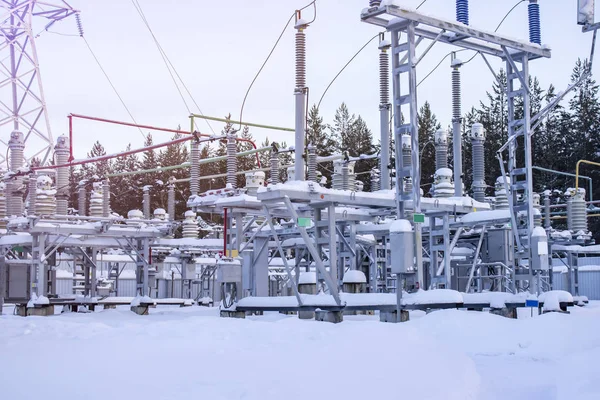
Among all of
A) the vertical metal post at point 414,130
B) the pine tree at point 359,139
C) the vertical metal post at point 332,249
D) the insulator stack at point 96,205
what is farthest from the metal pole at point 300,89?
the pine tree at point 359,139

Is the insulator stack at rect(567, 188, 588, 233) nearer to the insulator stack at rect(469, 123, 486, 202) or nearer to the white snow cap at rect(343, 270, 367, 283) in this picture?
the insulator stack at rect(469, 123, 486, 202)

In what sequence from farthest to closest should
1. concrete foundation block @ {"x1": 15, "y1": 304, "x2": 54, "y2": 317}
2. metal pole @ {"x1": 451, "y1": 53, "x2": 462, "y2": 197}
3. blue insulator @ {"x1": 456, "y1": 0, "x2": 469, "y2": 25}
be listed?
concrete foundation block @ {"x1": 15, "y1": 304, "x2": 54, "y2": 317} → metal pole @ {"x1": 451, "y1": 53, "x2": 462, "y2": 197} → blue insulator @ {"x1": 456, "y1": 0, "x2": 469, "y2": 25}

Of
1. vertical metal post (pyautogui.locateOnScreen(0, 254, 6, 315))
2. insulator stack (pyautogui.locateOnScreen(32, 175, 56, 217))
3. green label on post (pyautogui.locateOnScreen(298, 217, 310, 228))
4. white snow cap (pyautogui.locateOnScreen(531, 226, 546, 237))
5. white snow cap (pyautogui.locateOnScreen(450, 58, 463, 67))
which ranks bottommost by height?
vertical metal post (pyautogui.locateOnScreen(0, 254, 6, 315))

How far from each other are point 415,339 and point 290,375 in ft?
14.2

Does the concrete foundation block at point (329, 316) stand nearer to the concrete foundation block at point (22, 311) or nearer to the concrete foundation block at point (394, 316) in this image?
the concrete foundation block at point (394, 316)

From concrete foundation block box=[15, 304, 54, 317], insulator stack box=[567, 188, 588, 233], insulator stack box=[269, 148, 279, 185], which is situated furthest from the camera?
insulator stack box=[567, 188, 588, 233]

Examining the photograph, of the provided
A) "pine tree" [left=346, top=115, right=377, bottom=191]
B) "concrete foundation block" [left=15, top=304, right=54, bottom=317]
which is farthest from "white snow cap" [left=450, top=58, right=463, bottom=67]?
"pine tree" [left=346, top=115, right=377, bottom=191]

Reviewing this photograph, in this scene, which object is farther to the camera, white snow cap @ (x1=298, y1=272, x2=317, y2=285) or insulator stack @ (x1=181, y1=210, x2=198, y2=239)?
insulator stack @ (x1=181, y1=210, x2=198, y2=239)

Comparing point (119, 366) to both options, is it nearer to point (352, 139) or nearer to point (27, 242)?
point (27, 242)

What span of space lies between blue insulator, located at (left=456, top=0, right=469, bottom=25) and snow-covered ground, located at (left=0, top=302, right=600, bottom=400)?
24.2 feet

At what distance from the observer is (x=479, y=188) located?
2322cm

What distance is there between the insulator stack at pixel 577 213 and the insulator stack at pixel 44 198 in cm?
1762

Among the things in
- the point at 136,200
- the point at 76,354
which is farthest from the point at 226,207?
the point at 136,200

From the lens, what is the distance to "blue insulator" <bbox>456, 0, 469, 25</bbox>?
18.8 m
